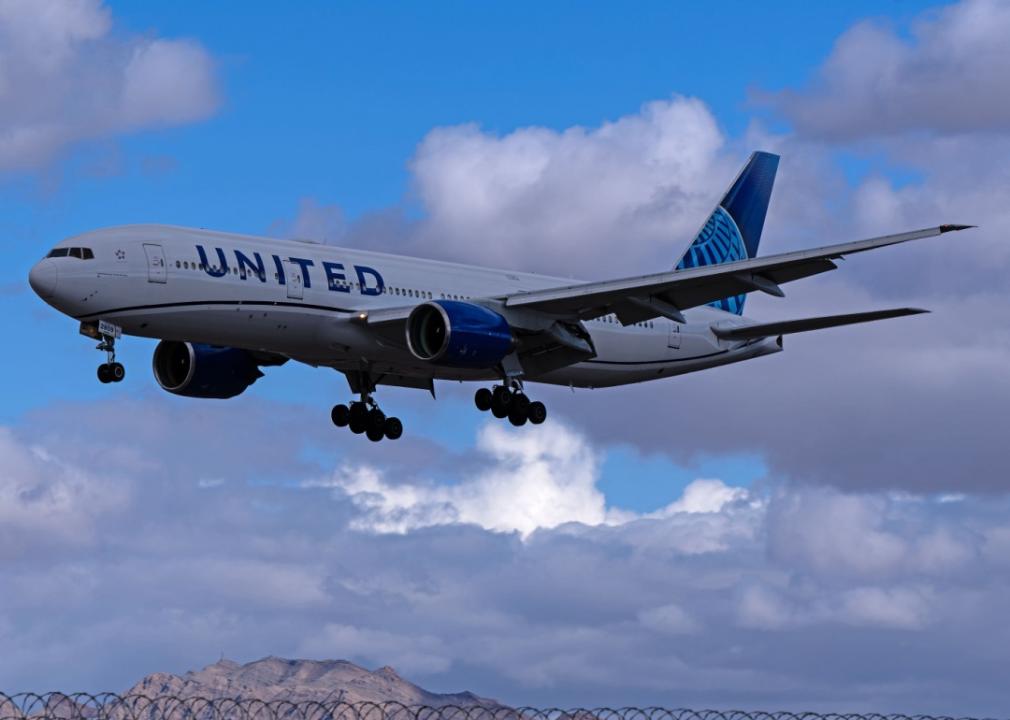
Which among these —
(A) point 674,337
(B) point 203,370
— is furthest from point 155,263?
(A) point 674,337

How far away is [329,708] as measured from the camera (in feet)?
135

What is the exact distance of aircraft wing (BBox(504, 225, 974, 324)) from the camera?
4841 cm

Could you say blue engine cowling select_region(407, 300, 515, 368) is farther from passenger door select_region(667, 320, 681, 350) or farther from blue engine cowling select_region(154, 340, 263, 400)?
passenger door select_region(667, 320, 681, 350)

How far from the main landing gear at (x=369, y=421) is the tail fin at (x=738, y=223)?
15453mm

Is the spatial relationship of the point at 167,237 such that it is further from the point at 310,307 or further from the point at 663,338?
the point at 663,338

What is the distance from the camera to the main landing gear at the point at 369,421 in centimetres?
5772

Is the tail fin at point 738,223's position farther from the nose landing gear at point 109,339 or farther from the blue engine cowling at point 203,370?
the nose landing gear at point 109,339

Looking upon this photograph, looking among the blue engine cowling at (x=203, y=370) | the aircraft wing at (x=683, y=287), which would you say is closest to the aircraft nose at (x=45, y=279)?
the blue engine cowling at (x=203, y=370)

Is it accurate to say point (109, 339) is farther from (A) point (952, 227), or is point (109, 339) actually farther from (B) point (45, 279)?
(A) point (952, 227)

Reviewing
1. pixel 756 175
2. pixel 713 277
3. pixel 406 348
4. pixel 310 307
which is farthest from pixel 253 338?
pixel 756 175

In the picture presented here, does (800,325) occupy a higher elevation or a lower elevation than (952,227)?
higher

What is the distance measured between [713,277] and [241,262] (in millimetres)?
14239

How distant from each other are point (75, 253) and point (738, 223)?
108 feet

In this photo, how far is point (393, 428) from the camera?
5800 cm
